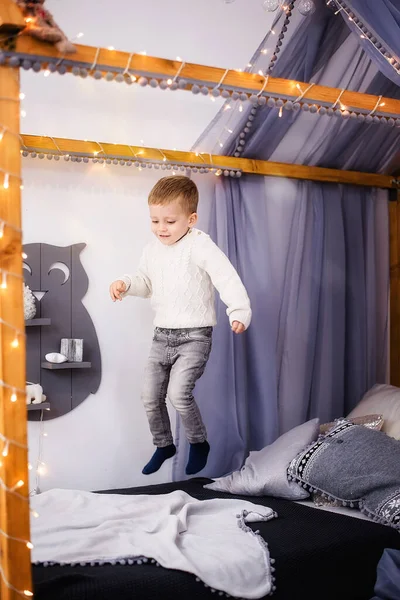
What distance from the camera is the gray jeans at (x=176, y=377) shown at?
297cm

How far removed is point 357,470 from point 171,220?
135cm

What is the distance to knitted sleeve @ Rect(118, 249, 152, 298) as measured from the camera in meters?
3.19

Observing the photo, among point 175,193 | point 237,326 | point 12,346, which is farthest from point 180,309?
point 12,346

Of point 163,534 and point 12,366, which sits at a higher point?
point 12,366

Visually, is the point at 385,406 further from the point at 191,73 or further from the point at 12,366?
the point at 12,366

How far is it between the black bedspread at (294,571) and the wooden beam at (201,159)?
1793mm

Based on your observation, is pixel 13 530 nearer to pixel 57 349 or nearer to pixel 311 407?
pixel 57 349

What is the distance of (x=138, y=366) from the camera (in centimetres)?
379

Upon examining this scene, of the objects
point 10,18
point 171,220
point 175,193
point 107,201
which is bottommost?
point 171,220

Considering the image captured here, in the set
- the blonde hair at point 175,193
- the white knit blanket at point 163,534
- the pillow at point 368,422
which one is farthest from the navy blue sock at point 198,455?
the blonde hair at point 175,193

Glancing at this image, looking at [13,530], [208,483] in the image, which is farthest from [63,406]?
[13,530]

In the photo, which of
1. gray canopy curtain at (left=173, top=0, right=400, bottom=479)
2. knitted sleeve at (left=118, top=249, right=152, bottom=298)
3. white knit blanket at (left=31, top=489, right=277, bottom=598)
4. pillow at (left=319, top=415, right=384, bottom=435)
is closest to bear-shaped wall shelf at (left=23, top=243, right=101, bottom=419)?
knitted sleeve at (left=118, top=249, right=152, bottom=298)

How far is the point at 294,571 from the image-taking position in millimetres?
2355

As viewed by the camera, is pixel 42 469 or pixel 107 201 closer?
pixel 42 469
